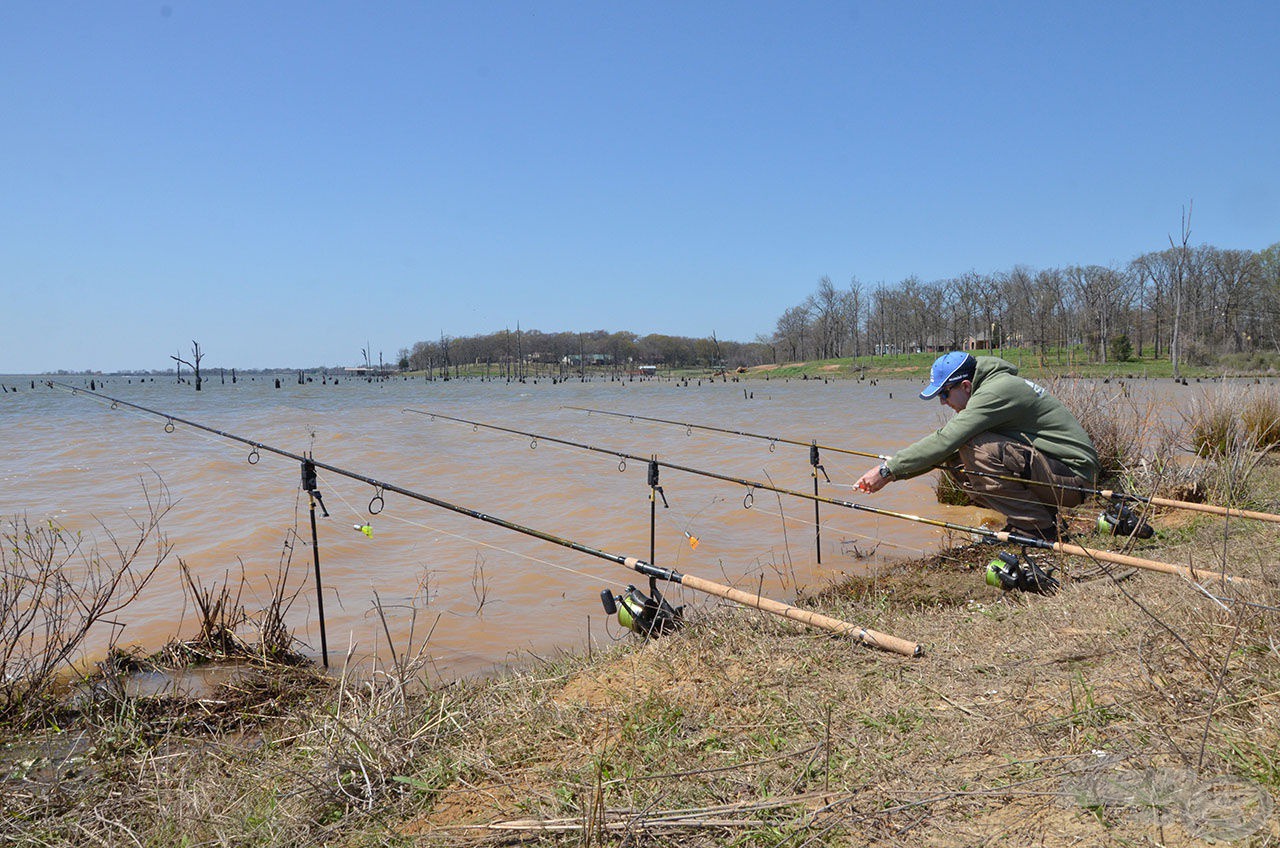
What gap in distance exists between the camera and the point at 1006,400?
517cm

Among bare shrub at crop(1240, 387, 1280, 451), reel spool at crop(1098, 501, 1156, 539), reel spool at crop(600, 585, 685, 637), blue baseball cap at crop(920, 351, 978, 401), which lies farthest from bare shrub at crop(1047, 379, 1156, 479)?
reel spool at crop(600, 585, 685, 637)

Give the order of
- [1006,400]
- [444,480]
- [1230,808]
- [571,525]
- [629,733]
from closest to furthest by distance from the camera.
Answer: [1230,808] < [629,733] < [1006,400] < [571,525] < [444,480]

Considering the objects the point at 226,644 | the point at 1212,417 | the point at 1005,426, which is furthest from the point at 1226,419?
the point at 226,644

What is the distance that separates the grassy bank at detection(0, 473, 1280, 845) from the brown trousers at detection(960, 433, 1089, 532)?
149 centimetres

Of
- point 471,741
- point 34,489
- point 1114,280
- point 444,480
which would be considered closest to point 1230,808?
point 471,741

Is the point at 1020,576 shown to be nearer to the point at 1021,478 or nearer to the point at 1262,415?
the point at 1021,478

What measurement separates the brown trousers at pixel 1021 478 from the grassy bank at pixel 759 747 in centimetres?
149

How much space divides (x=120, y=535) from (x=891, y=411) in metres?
23.9

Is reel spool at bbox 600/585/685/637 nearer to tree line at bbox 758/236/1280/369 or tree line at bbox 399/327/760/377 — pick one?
tree line at bbox 758/236/1280/369

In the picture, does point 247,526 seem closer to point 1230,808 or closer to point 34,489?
point 34,489

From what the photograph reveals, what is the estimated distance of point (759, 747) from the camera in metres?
2.51

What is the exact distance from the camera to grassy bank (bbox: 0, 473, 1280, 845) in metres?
2.00

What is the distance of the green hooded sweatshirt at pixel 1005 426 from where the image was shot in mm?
4965

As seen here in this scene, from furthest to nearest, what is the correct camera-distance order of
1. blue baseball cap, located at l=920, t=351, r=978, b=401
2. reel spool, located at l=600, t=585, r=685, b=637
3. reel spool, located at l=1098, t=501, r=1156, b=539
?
blue baseball cap, located at l=920, t=351, r=978, b=401 < reel spool, located at l=1098, t=501, r=1156, b=539 < reel spool, located at l=600, t=585, r=685, b=637
